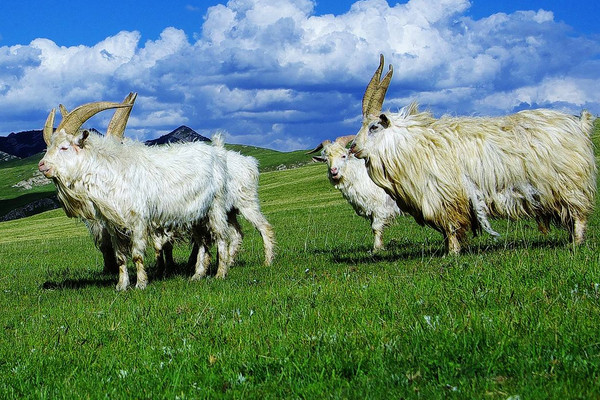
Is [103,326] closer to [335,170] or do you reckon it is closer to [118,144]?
[118,144]

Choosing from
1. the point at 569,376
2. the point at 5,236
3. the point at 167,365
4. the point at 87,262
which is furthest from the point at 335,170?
the point at 5,236

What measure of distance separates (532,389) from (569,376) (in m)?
0.33

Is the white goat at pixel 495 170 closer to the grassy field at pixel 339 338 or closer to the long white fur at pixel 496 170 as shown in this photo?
the long white fur at pixel 496 170

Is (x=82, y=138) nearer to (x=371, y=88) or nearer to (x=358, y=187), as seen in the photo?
(x=371, y=88)

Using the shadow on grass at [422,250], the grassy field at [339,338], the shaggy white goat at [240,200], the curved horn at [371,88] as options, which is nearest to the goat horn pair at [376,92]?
the curved horn at [371,88]

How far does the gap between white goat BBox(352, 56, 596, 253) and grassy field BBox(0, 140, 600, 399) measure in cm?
140

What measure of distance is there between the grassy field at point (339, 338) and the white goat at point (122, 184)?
205 centimetres

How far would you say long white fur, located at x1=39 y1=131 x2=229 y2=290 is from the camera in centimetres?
1141

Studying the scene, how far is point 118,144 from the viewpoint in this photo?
1223cm

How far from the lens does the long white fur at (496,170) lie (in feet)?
34.1

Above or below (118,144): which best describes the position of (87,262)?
below

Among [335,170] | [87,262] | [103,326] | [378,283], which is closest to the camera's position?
[103,326]

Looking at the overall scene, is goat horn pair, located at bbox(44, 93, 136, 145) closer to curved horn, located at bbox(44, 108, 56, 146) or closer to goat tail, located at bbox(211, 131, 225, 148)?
curved horn, located at bbox(44, 108, 56, 146)

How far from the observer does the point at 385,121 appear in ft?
37.0
